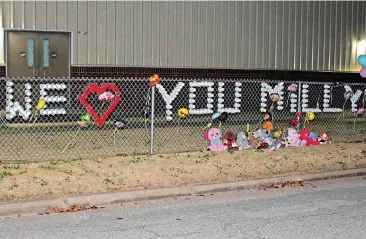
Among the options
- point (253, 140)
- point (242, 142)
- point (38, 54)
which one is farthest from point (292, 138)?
point (38, 54)

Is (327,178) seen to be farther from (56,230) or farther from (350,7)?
(350,7)

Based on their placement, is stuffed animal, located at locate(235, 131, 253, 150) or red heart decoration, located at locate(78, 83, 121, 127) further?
red heart decoration, located at locate(78, 83, 121, 127)

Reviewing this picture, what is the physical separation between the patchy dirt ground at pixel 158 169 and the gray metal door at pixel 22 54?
8.01 m

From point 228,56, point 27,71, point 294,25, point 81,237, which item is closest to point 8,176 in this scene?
point 81,237

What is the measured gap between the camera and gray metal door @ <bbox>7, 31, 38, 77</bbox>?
16.0 meters

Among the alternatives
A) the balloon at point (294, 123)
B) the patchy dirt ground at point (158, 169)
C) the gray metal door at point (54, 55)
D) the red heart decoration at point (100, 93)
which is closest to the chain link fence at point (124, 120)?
the red heart decoration at point (100, 93)

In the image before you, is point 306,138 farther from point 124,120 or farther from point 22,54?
point 22,54

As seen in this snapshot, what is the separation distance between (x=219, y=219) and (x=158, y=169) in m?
2.37

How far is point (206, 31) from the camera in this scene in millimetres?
18047

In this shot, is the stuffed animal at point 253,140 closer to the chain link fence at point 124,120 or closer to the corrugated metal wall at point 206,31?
the chain link fence at point 124,120

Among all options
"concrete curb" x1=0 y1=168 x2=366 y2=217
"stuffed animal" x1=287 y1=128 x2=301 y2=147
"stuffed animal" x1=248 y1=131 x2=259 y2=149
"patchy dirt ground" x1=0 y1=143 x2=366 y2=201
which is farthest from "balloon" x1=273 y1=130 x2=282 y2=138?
"concrete curb" x1=0 y1=168 x2=366 y2=217

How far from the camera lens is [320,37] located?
797 inches

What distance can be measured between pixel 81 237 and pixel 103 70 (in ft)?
38.1

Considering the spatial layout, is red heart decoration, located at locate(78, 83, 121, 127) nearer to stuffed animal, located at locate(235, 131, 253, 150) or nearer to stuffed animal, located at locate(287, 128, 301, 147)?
stuffed animal, located at locate(235, 131, 253, 150)
